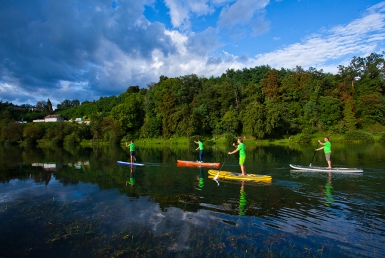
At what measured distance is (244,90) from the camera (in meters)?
80.5

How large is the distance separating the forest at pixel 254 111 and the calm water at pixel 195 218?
48.3 metres

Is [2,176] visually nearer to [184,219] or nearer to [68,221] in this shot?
[68,221]

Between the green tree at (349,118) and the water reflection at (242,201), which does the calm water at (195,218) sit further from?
the green tree at (349,118)

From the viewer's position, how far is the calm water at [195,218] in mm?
7391

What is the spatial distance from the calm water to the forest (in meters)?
48.3

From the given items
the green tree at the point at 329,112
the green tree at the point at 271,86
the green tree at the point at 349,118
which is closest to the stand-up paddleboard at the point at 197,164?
the green tree at the point at 329,112

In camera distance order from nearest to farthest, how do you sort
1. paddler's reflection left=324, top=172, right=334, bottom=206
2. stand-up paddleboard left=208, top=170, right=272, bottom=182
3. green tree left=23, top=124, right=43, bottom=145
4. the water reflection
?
1. the water reflection
2. paddler's reflection left=324, top=172, right=334, bottom=206
3. stand-up paddleboard left=208, top=170, right=272, bottom=182
4. green tree left=23, top=124, right=43, bottom=145

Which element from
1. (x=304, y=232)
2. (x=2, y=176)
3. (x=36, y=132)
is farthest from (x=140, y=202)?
(x=36, y=132)

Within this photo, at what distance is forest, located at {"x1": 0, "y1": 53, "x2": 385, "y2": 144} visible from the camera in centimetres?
6494

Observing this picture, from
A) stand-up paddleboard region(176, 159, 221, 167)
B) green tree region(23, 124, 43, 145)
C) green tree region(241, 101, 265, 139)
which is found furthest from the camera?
green tree region(23, 124, 43, 145)

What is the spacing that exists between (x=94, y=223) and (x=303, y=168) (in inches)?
658

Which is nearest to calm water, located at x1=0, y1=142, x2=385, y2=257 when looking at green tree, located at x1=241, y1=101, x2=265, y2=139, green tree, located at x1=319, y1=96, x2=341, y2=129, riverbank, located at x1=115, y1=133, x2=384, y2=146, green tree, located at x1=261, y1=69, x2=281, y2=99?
riverbank, located at x1=115, y1=133, x2=384, y2=146

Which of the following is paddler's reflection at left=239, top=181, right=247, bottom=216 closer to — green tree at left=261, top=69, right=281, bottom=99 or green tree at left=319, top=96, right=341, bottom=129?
green tree at left=319, top=96, right=341, bottom=129

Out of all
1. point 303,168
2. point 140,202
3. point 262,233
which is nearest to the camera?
point 262,233
